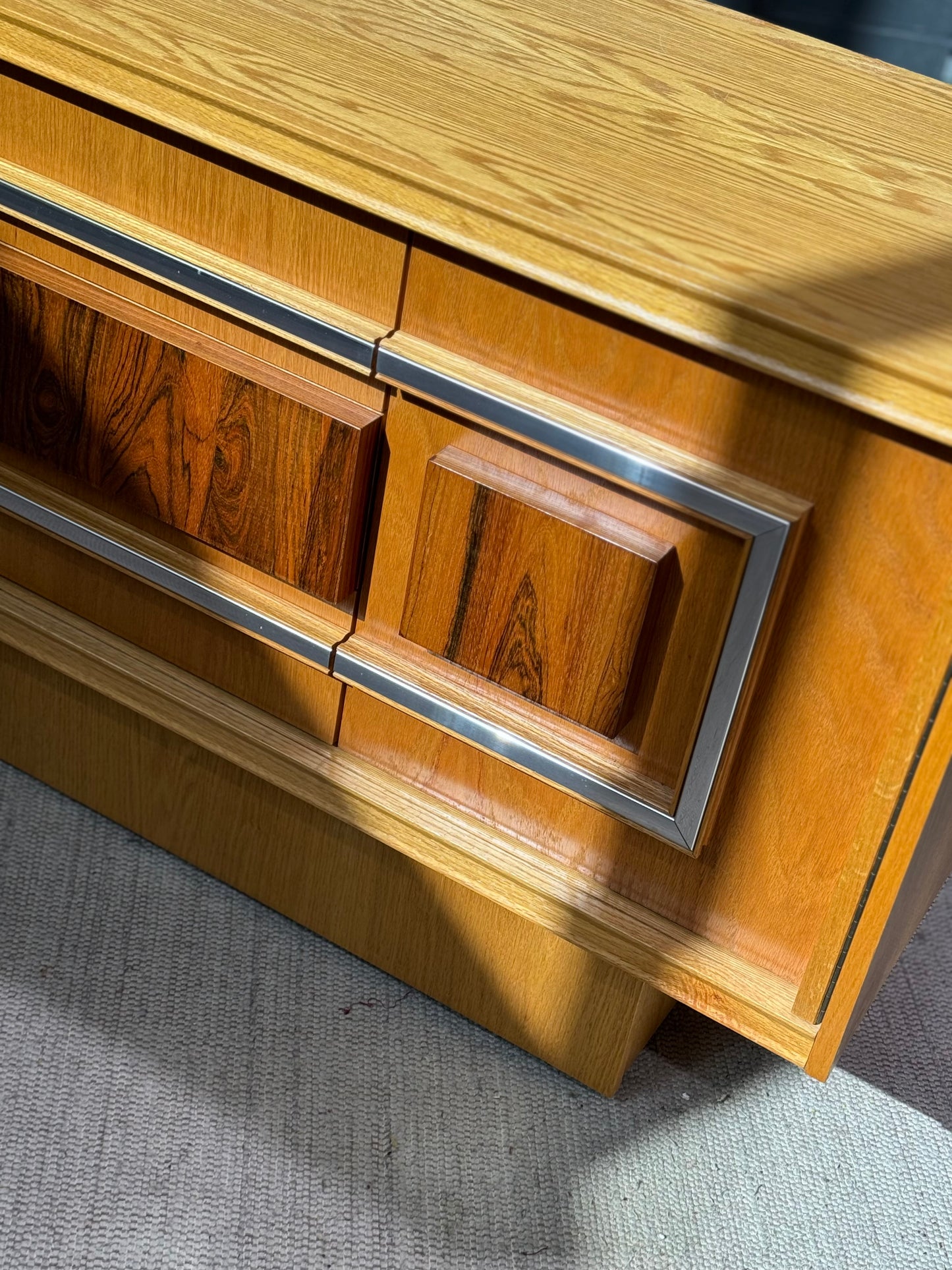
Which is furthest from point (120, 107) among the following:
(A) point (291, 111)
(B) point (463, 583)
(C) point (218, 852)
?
(C) point (218, 852)

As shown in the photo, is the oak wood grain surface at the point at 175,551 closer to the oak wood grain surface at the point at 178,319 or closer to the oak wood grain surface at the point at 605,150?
the oak wood grain surface at the point at 178,319

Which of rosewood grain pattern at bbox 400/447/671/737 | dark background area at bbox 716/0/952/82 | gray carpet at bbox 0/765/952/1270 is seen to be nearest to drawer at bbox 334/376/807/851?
rosewood grain pattern at bbox 400/447/671/737

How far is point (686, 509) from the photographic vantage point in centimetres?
77

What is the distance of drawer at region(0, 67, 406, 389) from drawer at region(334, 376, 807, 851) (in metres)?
0.05

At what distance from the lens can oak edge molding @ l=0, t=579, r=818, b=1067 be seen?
878 mm

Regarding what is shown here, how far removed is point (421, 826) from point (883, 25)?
1.67 meters

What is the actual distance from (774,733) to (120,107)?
1.84ft

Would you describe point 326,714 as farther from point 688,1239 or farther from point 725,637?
point 688,1239

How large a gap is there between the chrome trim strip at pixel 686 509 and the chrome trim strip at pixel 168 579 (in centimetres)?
13

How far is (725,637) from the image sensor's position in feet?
2.55

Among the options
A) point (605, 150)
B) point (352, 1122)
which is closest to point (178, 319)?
point (605, 150)

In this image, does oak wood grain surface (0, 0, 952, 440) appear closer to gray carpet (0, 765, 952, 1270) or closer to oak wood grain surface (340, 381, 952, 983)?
oak wood grain surface (340, 381, 952, 983)

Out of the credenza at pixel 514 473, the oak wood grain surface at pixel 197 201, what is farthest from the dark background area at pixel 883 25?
the oak wood grain surface at pixel 197 201

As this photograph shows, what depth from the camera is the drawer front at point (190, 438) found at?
0.88 meters
